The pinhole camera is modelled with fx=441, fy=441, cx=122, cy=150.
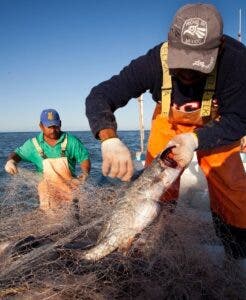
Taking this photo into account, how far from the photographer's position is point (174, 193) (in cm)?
422

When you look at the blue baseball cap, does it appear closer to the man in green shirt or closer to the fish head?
the man in green shirt

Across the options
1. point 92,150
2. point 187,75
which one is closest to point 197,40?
point 187,75

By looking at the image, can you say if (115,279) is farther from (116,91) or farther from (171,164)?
(116,91)

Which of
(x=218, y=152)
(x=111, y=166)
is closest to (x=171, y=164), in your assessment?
(x=111, y=166)

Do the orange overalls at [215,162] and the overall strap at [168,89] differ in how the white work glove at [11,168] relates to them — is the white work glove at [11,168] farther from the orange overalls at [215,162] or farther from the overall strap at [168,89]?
the overall strap at [168,89]

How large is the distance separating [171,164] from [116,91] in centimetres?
81

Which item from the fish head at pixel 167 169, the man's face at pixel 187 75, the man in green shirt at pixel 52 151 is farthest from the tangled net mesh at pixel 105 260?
the man in green shirt at pixel 52 151

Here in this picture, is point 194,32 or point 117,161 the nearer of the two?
point 117,161

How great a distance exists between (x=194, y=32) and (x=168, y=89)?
0.70m

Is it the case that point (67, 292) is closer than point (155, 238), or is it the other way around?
point (67, 292)

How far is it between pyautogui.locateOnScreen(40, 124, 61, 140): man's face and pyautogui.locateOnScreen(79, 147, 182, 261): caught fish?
3.73 metres

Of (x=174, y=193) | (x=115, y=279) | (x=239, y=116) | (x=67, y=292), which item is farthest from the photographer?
(x=174, y=193)

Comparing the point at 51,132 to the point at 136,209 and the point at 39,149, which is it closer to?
the point at 39,149

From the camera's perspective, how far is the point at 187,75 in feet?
11.7
